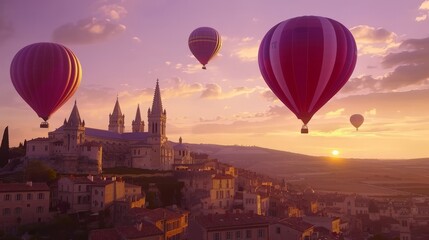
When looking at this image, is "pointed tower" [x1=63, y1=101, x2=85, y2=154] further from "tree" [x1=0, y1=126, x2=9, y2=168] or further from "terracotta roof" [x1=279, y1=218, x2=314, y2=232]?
"terracotta roof" [x1=279, y1=218, x2=314, y2=232]

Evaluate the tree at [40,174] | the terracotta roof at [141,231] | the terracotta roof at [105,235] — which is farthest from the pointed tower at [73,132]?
the terracotta roof at [105,235]

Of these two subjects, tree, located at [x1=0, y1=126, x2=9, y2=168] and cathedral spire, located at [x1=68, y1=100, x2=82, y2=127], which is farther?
cathedral spire, located at [x1=68, y1=100, x2=82, y2=127]

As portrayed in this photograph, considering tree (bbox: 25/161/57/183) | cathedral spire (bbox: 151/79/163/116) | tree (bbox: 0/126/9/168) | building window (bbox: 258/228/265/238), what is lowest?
building window (bbox: 258/228/265/238)

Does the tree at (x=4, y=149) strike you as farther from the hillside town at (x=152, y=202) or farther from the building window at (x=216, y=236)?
the building window at (x=216, y=236)

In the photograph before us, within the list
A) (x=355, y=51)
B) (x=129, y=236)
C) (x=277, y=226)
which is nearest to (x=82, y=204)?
(x=129, y=236)

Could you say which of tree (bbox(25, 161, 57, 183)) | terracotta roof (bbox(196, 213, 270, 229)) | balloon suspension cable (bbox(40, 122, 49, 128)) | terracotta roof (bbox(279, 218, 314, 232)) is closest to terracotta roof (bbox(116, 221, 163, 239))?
terracotta roof (bbox(196, 213, 270, 229))

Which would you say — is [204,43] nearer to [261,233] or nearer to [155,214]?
[155,214]

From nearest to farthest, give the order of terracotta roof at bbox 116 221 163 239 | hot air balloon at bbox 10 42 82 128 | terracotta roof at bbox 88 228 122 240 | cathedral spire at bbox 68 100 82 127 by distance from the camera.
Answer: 1. terracotta roof at bbox 88 228 122 240
2. terracotta roof at bbox 116 221 163 239
3. hot air balloon at bbox 10 42 82 128
4. cathedral spire at bbox 68 100 82 127
